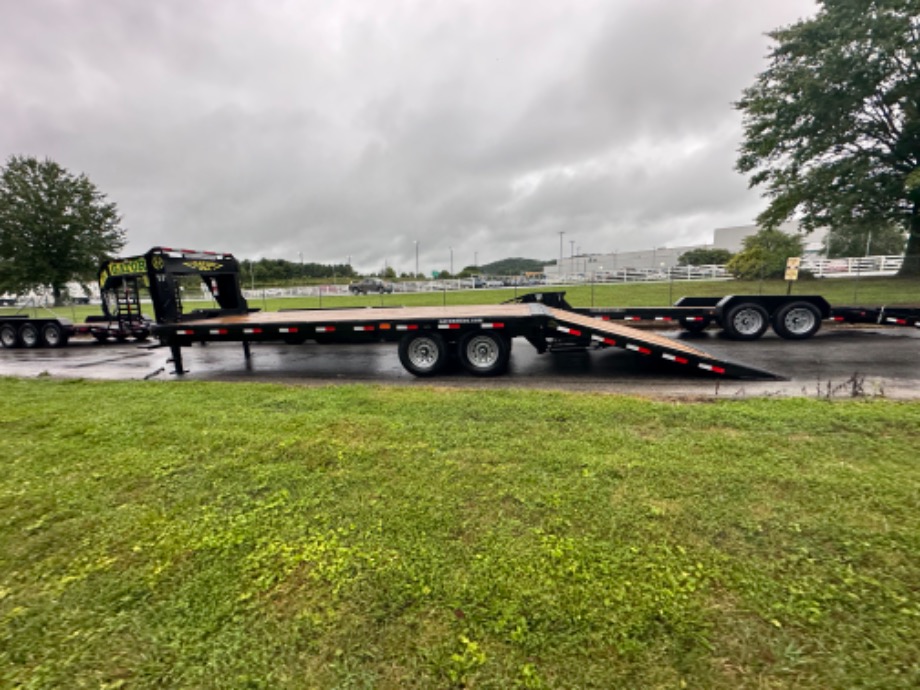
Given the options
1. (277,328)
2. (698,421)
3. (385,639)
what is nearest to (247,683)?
(385,639)

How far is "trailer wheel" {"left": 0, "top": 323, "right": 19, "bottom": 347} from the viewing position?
14250mm

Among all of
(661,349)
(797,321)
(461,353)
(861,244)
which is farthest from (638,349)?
(861,244)

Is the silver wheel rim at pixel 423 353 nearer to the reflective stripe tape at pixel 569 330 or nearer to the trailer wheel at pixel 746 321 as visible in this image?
the reflective stripe tape at pixel 569 330

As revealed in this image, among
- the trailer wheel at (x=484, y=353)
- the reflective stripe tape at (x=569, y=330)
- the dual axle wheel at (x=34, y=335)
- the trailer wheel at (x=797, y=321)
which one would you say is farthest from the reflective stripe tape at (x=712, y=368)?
the dual axle wheel at (x=34, y=335)

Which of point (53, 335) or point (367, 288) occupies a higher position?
point (367, 288)

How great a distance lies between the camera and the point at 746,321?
1123 cm

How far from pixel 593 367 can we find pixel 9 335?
18.5 m

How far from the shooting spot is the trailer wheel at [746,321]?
1109 centimetres

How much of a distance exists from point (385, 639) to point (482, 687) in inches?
18.5

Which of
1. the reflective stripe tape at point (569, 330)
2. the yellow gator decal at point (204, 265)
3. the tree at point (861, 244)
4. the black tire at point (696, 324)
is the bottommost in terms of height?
the black tire at point (696, 324)

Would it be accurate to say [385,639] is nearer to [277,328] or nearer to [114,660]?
[114,660]

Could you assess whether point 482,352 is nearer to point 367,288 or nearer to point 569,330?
point 569,330

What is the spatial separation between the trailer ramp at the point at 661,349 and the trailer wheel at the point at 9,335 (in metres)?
17.4

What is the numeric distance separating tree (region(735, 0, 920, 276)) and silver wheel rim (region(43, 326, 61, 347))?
31396 mm
